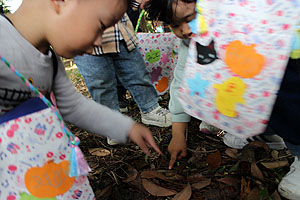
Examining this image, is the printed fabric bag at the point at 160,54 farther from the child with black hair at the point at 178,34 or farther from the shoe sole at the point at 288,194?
the shoe sole at the point at 288,194

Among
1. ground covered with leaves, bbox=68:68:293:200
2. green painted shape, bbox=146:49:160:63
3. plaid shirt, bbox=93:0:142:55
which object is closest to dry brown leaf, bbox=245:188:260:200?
ground covered with leaves, bbox=68:68:293:200

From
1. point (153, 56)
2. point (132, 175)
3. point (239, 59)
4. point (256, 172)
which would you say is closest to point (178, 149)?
point (132, 175)

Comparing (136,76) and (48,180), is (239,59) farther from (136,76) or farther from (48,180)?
(136,76)

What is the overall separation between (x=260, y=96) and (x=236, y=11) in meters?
0.26

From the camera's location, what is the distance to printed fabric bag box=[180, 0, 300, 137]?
67 cm

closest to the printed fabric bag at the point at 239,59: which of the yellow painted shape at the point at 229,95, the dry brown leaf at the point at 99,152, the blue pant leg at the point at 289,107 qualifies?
the yellow painted shape at the point at 229,95

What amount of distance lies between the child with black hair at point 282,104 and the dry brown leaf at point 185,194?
16 centimetres

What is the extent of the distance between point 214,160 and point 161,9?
734mm

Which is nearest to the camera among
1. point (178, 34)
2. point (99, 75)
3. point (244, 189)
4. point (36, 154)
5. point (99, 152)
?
point (36, 154)

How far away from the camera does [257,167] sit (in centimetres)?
106

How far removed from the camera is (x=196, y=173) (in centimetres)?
110

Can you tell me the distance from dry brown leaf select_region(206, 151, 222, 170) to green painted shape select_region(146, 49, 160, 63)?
0.97 metres

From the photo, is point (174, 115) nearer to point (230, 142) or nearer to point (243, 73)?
point (230, 142)

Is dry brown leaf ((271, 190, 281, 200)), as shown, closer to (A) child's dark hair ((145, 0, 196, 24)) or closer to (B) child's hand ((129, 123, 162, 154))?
(B) child's hand ((129, 123, 162, 154))
